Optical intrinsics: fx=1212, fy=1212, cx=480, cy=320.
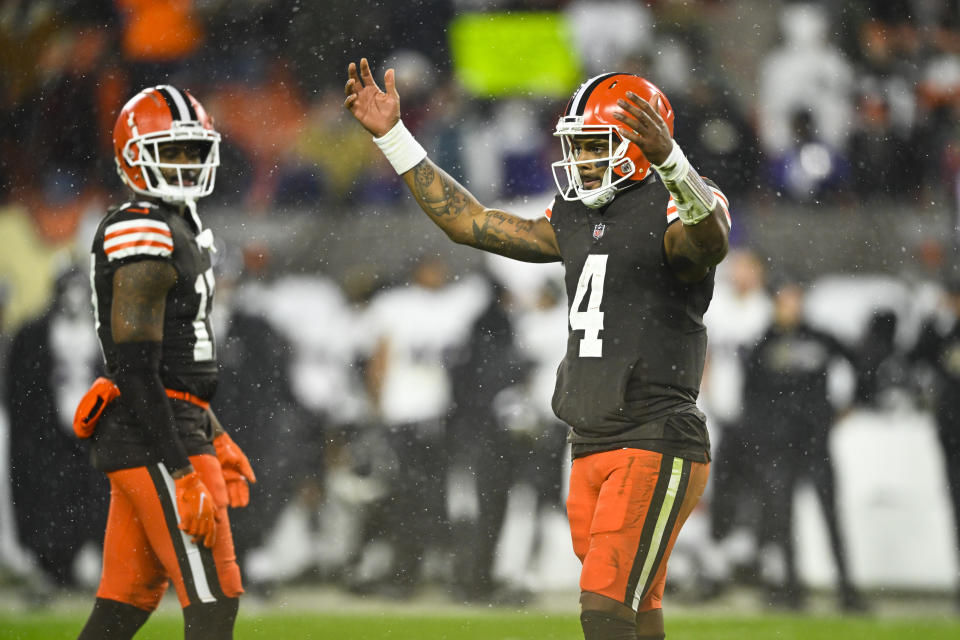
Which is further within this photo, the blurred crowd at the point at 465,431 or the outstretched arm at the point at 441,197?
the blurred crowd at the point at 465,431

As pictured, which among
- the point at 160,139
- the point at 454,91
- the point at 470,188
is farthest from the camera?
the point at 454,91

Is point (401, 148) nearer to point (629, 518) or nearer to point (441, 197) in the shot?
point (441, 197)

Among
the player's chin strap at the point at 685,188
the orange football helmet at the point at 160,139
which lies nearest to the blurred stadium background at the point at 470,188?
the orange football helmet at the point at 160,139

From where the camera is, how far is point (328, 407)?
6.84 meters

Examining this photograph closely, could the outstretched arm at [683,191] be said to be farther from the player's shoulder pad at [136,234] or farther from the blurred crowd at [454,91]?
the blurred crowd at [454,91]

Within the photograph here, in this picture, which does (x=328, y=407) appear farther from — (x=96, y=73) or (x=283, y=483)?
(x=96, y=73)

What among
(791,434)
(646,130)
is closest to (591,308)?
Result: (646,130)

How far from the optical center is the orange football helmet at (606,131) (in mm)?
2859

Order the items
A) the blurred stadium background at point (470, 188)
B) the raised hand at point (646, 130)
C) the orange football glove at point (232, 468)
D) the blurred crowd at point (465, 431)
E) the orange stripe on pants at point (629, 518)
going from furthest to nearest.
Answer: the blurred stadium background at point (470, 188) → the blurred crowd at point (465, 431) → the orange football glove at point (232, 468) → the orange stripe on pants at point (629, 518) → the raised hand at point (646, 130)

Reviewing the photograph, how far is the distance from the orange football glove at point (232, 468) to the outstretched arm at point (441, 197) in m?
0.81

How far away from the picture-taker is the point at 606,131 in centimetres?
285

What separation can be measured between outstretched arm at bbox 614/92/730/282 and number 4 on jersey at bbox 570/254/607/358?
207 mm

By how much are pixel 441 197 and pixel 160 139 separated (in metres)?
0.73

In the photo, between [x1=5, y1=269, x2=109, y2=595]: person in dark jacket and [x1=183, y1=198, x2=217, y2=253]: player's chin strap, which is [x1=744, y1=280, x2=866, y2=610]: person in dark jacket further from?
[x1=183, y1=198, x2=217, y2=253]: player's chin strap
